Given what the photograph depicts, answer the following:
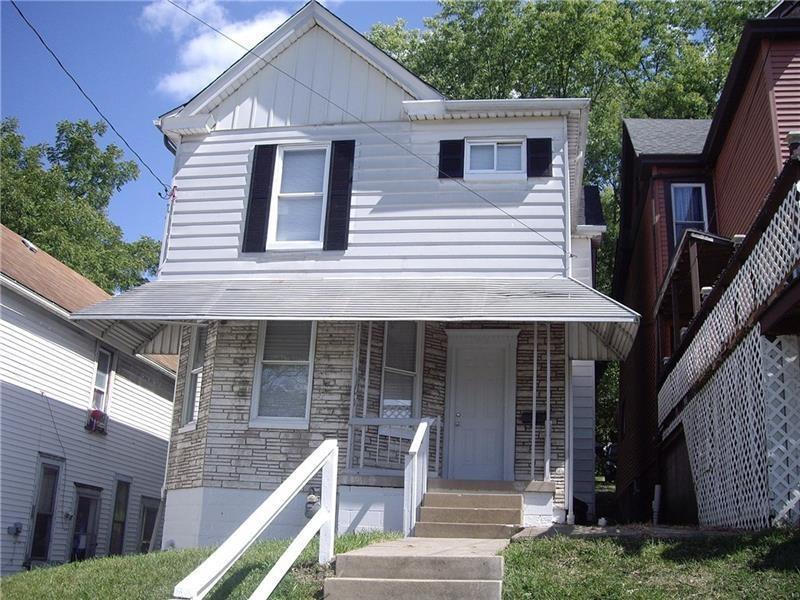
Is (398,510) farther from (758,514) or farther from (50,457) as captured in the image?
(50,457)

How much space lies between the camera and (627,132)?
67.6ft

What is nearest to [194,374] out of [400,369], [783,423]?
[400,369]

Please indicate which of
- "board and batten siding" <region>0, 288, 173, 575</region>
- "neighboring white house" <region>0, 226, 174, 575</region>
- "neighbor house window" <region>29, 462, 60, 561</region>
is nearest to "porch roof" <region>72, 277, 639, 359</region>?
"neighboring white house" <region>0, 226, 174, 575</region>

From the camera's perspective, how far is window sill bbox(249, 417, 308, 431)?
39.4 ft

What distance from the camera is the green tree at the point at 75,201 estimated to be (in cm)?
2798

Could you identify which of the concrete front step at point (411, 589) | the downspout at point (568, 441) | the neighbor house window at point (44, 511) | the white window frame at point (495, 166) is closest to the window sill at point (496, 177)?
the white window frame at point (495, 166)

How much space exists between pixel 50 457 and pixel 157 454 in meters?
4.21

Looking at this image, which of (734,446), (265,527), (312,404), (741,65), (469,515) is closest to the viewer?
(265,527)

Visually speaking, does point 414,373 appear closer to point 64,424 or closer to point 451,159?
point 451,159

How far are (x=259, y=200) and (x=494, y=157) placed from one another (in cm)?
346

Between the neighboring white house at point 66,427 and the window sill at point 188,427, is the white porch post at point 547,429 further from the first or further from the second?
the neighboring white house at point 66,427

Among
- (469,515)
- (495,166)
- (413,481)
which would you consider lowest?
(469,515)

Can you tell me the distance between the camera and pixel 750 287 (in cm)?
891

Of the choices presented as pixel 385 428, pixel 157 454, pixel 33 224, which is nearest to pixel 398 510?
pixel 385 428
